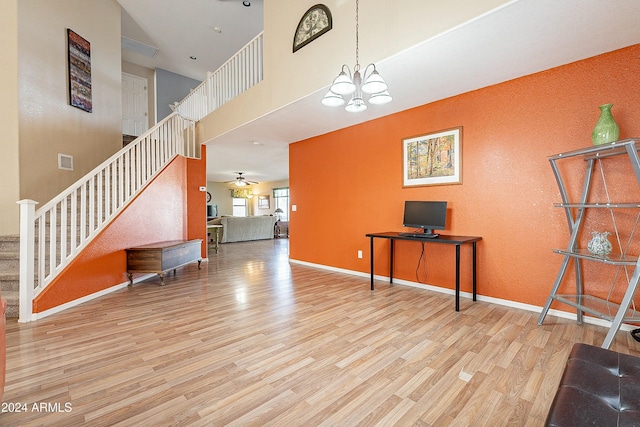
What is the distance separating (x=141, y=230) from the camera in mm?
4391

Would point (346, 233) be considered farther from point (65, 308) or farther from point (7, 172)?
point (7, 172)

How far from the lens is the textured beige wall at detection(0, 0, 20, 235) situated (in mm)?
3633

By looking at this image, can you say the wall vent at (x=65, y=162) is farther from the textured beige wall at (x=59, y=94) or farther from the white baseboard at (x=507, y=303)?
the white baseboard at (x=507, y=303)

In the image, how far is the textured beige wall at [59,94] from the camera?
3777 mm

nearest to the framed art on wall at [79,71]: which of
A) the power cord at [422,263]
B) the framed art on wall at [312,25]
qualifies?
the framed art on wall at [312,25]

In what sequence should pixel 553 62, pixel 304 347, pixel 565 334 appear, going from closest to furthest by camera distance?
pixel 304 347, pixel 565 334, pixel 553 62

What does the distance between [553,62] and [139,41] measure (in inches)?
312

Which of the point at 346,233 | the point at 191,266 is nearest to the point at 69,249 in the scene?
the point at 191,266

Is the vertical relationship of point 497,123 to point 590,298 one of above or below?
above

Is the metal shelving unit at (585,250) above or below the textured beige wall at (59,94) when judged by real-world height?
below

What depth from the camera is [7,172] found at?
3660 mm

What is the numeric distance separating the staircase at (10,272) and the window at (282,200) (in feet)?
33.3

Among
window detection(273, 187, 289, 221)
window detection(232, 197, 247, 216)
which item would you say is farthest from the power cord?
window detection(232, 197, 247, 216)

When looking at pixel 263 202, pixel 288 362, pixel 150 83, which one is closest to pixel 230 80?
pixel 150 83
